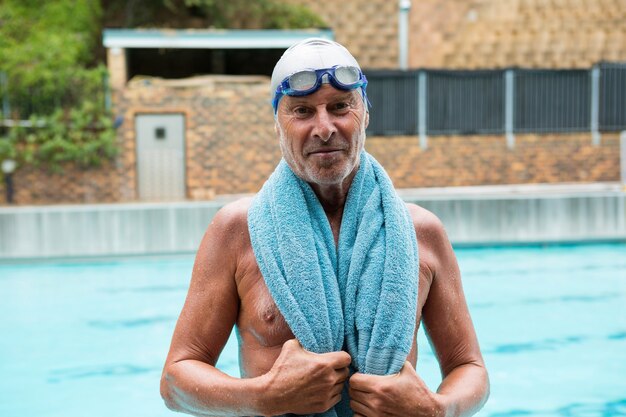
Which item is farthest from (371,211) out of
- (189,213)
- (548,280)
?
(189,213)

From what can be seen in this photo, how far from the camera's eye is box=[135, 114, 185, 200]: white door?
666 inches

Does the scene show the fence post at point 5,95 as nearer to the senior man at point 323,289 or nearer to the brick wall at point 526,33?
the brick wall at point 526,33

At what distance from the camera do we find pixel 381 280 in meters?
1.82

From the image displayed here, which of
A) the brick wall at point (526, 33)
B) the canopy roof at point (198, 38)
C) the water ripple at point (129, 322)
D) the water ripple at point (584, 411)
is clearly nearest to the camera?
the water ripple at point (584, 411)

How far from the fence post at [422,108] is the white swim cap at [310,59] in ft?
53.5

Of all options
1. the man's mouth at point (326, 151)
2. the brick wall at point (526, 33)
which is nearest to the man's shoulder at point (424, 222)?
the man's mouth at point (326, 151)

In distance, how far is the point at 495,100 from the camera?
59.8ft

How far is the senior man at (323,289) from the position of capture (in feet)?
5.67

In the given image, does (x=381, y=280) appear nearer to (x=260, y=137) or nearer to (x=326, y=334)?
(x=326, y=334)

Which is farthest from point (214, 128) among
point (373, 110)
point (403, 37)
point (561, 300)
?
point (561, 300)

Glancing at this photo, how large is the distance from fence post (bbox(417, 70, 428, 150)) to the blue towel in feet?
53.7

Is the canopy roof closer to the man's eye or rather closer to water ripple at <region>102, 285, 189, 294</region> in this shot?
water ripple at <region>102, 285, 189, 294</region>

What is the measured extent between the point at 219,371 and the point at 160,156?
15482 mm

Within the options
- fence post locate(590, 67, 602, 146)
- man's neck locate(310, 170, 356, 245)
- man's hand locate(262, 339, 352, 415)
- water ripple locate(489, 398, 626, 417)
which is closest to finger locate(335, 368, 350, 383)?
man's hand locate(262, 339, 352, 415)
